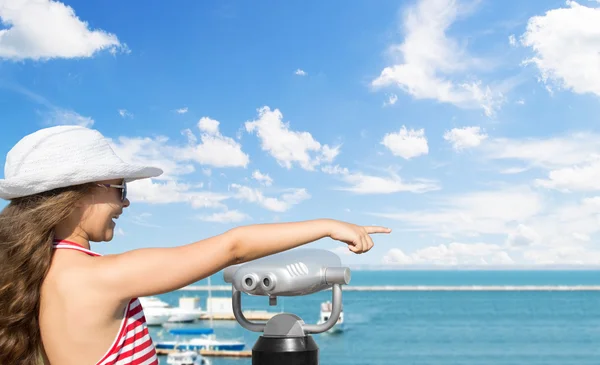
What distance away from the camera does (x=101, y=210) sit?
4.35ft

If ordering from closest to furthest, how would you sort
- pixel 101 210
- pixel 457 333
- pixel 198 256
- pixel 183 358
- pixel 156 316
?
pixel 198 256, pixel 101 210, pixel 183 358, pixel 156 316, pixel 457 333

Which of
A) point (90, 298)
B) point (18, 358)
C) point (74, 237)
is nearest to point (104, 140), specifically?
Result: point (74, 237)

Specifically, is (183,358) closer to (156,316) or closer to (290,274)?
(156,316)

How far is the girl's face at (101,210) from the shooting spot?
4.33 feet

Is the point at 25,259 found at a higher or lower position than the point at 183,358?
higher

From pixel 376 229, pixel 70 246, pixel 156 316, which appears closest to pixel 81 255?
pixel 70 246

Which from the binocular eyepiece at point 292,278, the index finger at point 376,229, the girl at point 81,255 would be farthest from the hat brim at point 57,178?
the index finger at point 376,229

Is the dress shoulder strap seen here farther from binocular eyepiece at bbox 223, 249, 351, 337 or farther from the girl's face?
binocular eyepiece at bbox 223, 249, 351, 337

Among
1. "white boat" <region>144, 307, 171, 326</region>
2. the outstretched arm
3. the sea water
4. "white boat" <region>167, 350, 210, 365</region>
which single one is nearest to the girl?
the outstretched arm

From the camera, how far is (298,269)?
1.28m

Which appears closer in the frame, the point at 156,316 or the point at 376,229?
the point at 376,229

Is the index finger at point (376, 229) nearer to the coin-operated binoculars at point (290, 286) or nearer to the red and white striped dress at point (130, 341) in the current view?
the coin-operated binoculars at point (290, 286)

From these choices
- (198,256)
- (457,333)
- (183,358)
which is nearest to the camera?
(198,256)

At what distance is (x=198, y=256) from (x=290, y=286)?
0.58 ft
